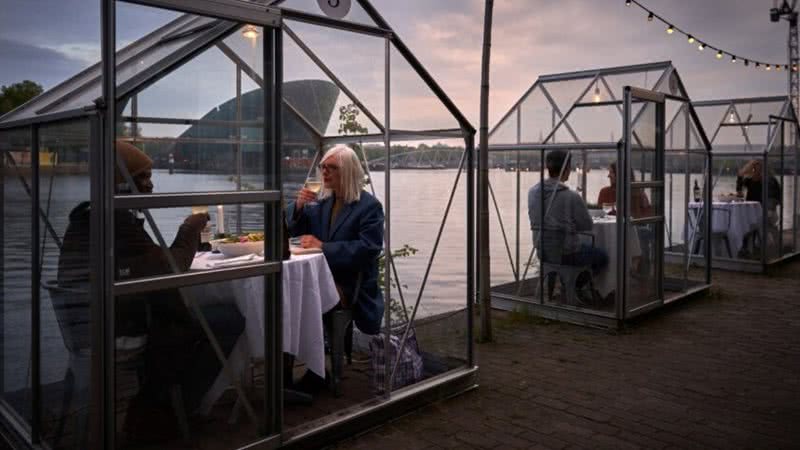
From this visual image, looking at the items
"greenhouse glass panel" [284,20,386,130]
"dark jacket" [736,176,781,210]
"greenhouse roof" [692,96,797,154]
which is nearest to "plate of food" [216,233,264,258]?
"greenhouse glass panel" [284,20,386,130]

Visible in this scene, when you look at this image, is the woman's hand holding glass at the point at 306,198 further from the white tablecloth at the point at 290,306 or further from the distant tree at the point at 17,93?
the distant tree at the point at 17,93

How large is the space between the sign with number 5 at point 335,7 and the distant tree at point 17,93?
5.35 ft

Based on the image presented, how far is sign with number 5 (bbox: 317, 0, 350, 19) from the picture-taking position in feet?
13.4

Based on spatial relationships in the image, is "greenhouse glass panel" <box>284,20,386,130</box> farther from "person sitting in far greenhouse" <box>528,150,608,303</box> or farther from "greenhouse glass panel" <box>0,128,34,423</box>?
"person sitting in far greenhouse" <box>528,150,608,303</box>

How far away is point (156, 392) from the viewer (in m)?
3.28

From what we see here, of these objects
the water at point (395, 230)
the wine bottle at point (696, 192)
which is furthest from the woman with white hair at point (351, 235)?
the wine bottle at point (696, 192)

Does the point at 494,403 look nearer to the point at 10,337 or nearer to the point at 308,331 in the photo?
the point at 308,331

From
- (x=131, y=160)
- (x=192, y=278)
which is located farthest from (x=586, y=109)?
(x=131, y=160)

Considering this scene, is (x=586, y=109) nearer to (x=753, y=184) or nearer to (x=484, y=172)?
(x=484, y=172)

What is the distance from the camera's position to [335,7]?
414 cm

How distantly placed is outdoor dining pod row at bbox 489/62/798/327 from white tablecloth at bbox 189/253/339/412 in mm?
3720

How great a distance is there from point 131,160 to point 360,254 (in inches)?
77.6

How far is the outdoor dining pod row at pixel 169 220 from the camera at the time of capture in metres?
3.07

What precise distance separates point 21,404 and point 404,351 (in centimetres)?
229
